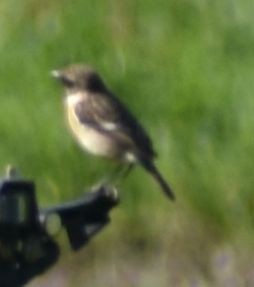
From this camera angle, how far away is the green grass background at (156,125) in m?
7.71

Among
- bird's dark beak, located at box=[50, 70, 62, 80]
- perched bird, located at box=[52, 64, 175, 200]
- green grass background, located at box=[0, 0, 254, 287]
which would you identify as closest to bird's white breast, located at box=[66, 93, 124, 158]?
perched bird, located at box=[52, 64, 175, 200]

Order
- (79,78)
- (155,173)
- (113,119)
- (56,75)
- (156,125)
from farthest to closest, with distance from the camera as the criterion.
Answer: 1. (156,125)
2. (79,78)
3. (56,75)
4. (113,119)
5. (155,173)

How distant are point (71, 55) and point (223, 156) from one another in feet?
2.69

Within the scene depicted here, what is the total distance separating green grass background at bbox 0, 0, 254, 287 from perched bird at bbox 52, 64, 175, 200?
383 millimetres

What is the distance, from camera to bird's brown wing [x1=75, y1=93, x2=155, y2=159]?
665cm

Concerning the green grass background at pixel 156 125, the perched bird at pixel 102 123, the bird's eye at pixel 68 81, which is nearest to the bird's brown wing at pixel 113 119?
the perched bird at pixel 102 123

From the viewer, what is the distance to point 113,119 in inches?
274

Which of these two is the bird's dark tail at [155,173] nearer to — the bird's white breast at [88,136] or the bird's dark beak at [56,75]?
the bird's white breast at [88,136]

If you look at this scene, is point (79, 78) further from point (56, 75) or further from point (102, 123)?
point (102, 123)

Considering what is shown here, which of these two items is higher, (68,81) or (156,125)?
(68,81)

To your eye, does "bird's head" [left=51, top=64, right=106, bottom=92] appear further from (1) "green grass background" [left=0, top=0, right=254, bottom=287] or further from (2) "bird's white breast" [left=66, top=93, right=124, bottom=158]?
(1) "green grass background" [left=0, top=0, right=254, bottom=287]

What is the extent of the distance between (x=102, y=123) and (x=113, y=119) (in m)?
0.08

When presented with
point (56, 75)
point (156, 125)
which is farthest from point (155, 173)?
point (156, 125)

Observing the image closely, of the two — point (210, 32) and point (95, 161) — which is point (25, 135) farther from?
point (210, 32)
